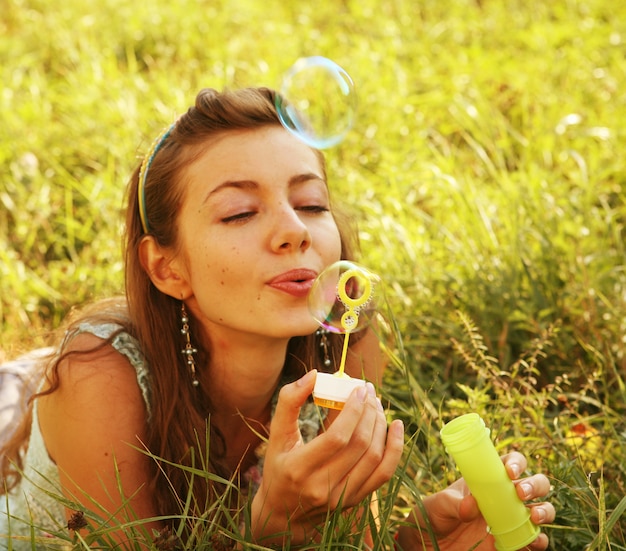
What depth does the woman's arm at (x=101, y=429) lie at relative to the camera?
6.27ft

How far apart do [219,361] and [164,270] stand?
0.85 ft

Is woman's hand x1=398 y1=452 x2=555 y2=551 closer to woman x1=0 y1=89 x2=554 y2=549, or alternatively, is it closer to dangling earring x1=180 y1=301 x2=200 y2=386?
woman x1=0 y1=89 x2=554 y2=549

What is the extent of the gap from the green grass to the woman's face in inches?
11.2

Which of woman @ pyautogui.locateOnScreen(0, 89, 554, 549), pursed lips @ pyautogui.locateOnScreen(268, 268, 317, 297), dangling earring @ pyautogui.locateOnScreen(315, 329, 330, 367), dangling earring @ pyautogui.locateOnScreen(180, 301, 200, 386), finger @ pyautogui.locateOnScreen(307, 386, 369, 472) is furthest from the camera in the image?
dangling earring @ pyautogui.locateOnScreen(315, 329, 330, 367)

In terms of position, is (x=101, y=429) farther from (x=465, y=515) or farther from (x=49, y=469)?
(x=465, y=515)

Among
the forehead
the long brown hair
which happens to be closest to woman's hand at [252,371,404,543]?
the long brown hair

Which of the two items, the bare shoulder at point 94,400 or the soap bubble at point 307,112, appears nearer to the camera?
the bare shoulder at point 94,400

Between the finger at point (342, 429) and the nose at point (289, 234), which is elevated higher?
the nose at point (289, 234)

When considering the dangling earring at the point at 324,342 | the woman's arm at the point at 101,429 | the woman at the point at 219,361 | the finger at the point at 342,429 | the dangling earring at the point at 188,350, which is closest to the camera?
the finger at the point at 342,429

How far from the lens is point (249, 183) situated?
6.24ft

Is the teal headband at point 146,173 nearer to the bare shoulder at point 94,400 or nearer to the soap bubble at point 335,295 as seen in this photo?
the bare shoulder at point 94,400

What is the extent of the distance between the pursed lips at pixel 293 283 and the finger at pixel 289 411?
275 millimetres

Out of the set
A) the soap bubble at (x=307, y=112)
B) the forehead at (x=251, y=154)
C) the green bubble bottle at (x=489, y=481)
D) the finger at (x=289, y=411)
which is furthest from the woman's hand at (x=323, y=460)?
the soap bubble at (x=307, y=112)

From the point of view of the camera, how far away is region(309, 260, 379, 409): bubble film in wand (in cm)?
157
